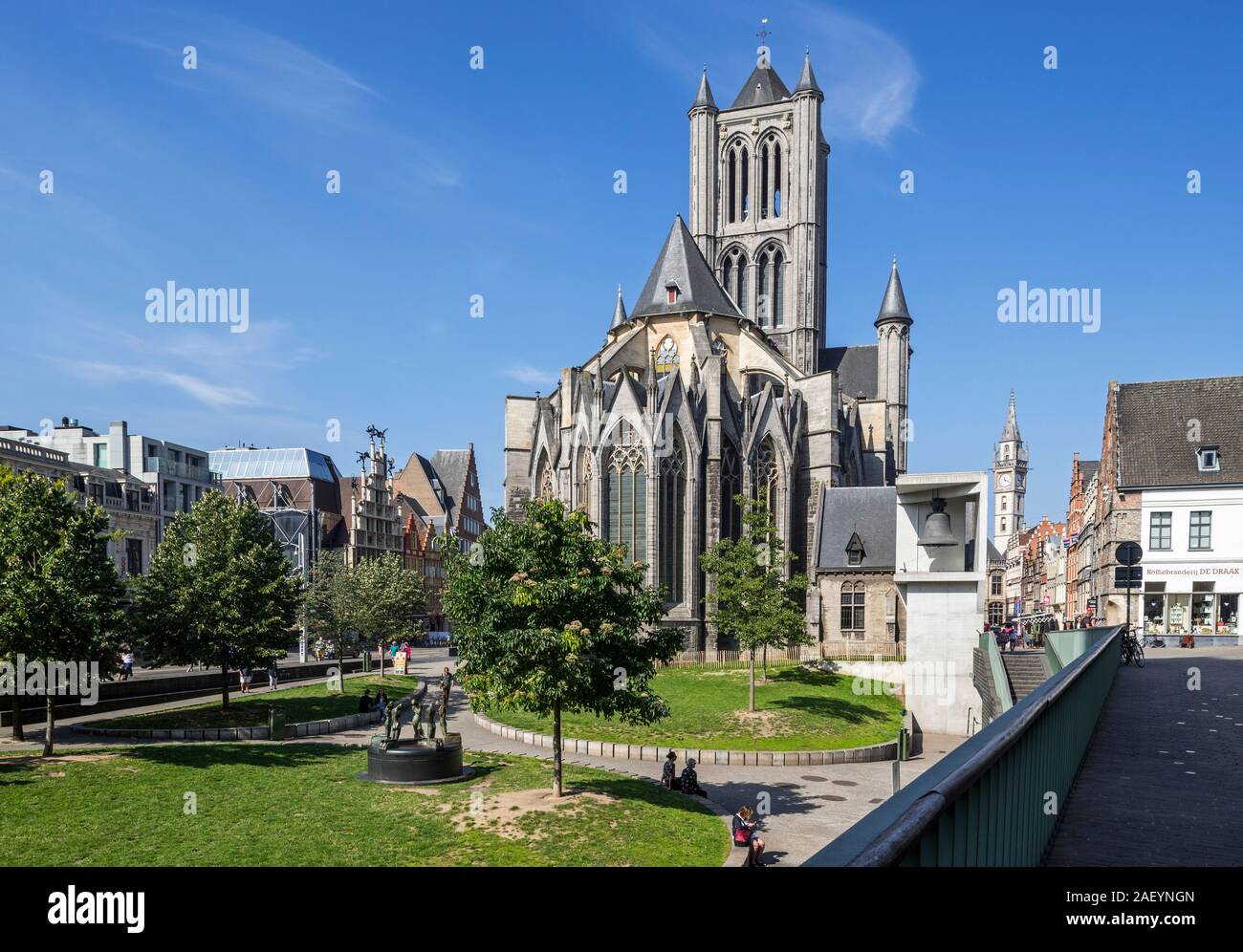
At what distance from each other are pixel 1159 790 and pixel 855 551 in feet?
120

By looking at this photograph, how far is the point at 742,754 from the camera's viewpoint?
83.7 ft

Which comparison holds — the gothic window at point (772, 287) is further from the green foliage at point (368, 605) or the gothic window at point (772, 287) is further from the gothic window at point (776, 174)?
the green foliage at point (368, 605)

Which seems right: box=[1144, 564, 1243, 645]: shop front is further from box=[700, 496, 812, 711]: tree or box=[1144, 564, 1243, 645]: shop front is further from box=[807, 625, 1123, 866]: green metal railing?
box=[807, 625, 1123, 866]: green metal railing

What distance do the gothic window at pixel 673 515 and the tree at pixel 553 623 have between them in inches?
1054

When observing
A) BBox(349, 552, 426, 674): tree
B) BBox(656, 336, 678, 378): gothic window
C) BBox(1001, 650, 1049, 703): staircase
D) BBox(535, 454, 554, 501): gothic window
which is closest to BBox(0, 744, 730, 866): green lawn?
BBox(1001, 650, 1049, 703): staircase

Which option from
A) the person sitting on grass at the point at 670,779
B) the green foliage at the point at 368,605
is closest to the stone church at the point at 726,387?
the green foliage at the point at 368,605

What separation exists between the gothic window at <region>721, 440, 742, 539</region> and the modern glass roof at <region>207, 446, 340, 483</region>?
50466 mm

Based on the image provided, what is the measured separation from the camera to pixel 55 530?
884 inches

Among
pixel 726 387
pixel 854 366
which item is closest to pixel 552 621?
pixel 726 387

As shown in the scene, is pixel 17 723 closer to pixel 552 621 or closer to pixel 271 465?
pixel 552 621

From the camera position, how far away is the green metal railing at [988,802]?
2.56 metres

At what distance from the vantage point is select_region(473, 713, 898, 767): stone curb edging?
995 inches
